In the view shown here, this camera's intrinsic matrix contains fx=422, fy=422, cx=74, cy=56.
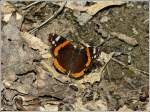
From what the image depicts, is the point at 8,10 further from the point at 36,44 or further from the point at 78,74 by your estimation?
the point at 78,74

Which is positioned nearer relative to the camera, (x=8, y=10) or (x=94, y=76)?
(x=94, y=76)

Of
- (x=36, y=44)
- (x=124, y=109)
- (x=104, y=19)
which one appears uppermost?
(x=104, y=19)

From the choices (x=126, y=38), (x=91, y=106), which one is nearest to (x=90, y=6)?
(x=126, y=38)

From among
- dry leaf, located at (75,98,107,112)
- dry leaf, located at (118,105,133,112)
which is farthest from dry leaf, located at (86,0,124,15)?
dry leaf, located at (118,105,133,112)

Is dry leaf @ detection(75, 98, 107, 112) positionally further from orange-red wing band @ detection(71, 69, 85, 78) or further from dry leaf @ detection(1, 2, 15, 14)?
dry leaf @ detection(1, 2, 15, 14)

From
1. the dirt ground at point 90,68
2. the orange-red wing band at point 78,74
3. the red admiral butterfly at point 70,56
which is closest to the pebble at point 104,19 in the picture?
the dirt ground at point 90,68

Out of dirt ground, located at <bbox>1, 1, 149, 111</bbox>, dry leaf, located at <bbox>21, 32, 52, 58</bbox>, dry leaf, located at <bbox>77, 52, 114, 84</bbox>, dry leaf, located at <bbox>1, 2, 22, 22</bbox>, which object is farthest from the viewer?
dry leaf, located at <bbox>1, 2, 22, 22</bbox>
